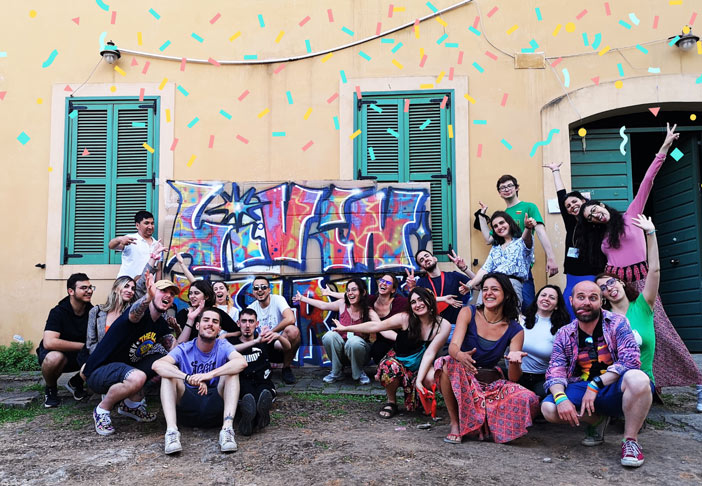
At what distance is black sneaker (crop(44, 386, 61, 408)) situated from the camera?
4.96 m

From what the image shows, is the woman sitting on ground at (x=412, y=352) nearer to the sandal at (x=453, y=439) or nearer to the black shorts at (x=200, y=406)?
the sandal at (x=453, y=439)

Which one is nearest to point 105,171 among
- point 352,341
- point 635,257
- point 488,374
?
point 352,341

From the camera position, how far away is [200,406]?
407 cm

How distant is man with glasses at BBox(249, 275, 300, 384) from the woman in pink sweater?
2.67 metres

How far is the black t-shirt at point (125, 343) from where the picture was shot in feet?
14.3

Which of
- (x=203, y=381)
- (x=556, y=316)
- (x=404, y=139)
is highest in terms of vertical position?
(x=404, y=139)

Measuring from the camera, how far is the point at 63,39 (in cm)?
683

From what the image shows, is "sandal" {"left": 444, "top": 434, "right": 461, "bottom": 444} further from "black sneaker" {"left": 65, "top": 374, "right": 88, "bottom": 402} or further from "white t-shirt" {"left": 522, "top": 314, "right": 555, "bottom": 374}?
"black sneaker" {"left": 65, "top": 374, "right": 88, "bottom": 402}

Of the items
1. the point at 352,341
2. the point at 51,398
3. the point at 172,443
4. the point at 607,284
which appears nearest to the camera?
the point at 172,443

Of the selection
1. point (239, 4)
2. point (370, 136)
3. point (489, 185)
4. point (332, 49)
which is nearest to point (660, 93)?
point (489, 185)

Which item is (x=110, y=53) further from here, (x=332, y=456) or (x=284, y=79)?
(x=332, y=456)

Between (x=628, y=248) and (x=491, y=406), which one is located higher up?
(x=628, y=248)

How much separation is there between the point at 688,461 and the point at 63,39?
722 cm

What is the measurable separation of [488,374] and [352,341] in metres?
1.61
